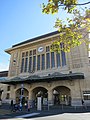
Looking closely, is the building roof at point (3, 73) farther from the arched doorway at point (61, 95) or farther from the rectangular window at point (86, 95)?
the rectangular window at point (86, 95)

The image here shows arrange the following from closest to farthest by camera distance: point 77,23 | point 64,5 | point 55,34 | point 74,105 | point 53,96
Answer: point 64,5
point 77,23
point 74,105
point 53,96
point 55,34

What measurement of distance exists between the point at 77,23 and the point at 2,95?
110 feet

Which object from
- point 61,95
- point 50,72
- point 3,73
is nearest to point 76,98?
point 61,95

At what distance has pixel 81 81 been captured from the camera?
83.8 ft

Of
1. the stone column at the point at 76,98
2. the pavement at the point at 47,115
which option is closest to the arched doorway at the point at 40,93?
the stone column at the point at 76,98

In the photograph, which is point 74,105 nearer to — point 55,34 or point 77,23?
point 55,34

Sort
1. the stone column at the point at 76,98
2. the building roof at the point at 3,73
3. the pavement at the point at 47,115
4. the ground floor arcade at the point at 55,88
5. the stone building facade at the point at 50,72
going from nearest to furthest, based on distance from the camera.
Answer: the pavement at the point at 47,115, the stone column at the point at 76,98, the ground floor arcade at the point at 55,88, the stone building facade at the point at 50,72, the building roof at the point at 3,73

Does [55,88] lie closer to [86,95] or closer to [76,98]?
[76,98]

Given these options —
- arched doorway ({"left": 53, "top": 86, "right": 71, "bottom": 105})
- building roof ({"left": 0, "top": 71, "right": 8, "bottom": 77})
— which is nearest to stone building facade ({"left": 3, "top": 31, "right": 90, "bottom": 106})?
arched doorway ({"left": 53, "top": 86, "right": 71, "bottom": 105})

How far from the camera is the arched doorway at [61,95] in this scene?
2823 cm

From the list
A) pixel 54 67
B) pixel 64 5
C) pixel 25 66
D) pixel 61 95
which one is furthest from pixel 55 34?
pixel 64 5

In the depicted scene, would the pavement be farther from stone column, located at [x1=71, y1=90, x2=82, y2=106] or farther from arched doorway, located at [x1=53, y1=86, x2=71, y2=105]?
arched doorway, located at [x1=53, y1=86, x2=71, y2=105]

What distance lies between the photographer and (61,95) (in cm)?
2947

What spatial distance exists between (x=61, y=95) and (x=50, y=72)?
5.75 m
